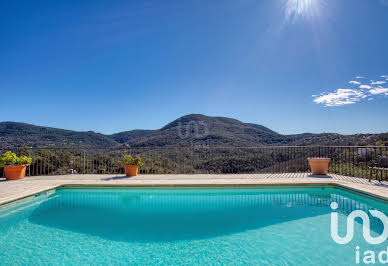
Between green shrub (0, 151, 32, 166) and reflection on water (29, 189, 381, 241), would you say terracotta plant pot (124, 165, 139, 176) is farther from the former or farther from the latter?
green shrub (0, 151, 32, 166)

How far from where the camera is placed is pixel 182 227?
12.0ft

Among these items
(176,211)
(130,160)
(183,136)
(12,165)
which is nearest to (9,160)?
(12,165)

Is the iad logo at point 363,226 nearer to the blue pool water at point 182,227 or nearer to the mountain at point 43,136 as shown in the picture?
the blue pool water at point 182,227

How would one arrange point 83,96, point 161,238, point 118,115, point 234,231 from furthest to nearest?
point 118,115 < point 83,96 < point 234,231 < point 161,238

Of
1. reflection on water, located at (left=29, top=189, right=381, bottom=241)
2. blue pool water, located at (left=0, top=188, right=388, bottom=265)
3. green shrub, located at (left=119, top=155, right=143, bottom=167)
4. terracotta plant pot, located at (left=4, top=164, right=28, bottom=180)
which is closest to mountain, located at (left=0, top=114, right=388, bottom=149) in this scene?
terracotta plant pot, located at (left=4, top=164, right=28, bottom=180)

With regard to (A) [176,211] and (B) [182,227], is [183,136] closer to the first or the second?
(A) [176,211]

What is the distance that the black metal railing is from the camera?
769 centimetres

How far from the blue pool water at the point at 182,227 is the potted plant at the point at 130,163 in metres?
1.50

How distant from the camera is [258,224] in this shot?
374cm

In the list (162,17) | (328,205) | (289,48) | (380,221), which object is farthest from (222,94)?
(380,221)

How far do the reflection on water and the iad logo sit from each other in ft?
0.43

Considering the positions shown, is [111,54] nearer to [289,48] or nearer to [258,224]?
[289,48]

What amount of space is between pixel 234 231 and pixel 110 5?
7874 millimetres

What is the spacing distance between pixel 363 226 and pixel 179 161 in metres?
5.32
